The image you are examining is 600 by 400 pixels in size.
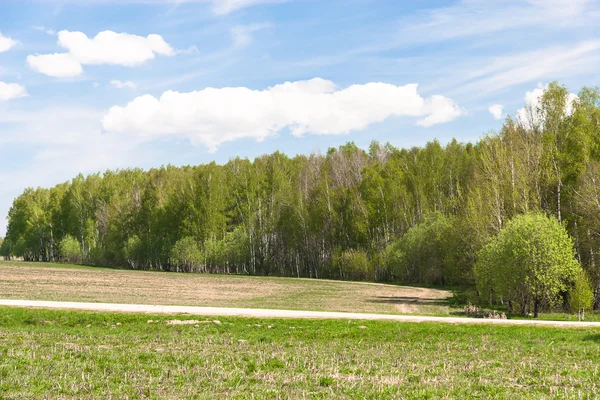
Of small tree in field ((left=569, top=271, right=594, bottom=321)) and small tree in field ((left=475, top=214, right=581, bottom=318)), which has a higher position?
small tree in field ((left=475, top=214, right=581, bottom=318))

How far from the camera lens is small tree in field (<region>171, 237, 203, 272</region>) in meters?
99.6

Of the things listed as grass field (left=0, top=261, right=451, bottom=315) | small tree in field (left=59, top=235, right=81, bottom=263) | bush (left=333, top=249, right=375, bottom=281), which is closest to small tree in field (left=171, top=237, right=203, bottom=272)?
bush (left=333, top=249, right=375, bottom=281)

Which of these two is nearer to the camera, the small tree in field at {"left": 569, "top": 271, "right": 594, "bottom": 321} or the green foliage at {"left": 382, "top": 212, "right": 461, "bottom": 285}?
the small tree in field at {"left": 569, "top": 271, "right": 594, "bottom": 321}

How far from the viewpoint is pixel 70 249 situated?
392ft

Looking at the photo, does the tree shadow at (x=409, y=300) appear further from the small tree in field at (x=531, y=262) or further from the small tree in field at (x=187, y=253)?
the small tree in field at (x=187, y=253)

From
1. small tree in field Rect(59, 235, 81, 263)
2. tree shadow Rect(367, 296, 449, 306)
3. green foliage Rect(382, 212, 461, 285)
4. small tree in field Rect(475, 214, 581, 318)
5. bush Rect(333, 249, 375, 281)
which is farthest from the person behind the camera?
small tree in field Rect(59, 235, 81, 263)

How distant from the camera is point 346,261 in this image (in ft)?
281

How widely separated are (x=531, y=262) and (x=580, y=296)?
5502 mm

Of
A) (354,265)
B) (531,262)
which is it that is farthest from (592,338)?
(354,265)

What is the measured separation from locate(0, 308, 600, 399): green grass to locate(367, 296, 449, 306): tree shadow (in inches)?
847

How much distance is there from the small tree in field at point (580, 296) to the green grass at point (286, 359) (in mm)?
13123

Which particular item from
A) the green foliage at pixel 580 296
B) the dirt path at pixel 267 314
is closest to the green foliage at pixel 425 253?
the green foliage at pixel 580 296

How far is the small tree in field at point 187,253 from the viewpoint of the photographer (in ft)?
327

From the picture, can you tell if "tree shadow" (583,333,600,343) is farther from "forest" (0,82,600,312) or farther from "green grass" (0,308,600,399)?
"forest" (0,82,600,312)
